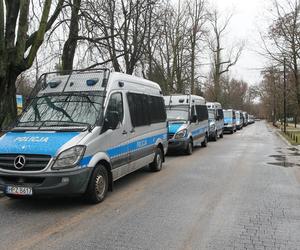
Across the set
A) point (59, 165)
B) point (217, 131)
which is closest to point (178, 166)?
point (59, 165)

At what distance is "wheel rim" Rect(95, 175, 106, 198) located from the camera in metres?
6.58

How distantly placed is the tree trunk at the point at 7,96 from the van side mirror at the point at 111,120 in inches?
225

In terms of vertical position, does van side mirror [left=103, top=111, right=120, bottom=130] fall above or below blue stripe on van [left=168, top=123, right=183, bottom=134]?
above

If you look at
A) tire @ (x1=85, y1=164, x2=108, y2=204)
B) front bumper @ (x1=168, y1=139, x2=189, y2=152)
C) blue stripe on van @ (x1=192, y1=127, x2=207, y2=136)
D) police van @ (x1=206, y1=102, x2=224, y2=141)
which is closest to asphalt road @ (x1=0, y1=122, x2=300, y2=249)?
tire @ (x1=85, y1=164, x2=108, y2=204)

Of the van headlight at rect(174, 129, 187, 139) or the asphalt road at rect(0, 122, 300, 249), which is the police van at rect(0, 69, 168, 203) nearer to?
the asphalt road at rect(0, 122, 300, 249)

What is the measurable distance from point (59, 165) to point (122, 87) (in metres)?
2.75

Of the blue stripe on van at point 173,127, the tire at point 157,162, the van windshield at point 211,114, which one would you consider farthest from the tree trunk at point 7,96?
the van windshield at point 211,114

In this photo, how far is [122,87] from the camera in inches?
316

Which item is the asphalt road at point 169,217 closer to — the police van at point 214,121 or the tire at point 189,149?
the tire at point 189,149

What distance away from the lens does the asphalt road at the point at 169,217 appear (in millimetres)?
4699

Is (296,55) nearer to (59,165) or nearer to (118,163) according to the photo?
(118,163)

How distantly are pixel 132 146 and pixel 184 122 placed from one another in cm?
681

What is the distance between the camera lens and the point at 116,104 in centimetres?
761

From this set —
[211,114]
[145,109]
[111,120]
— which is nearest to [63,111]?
[111,120]
